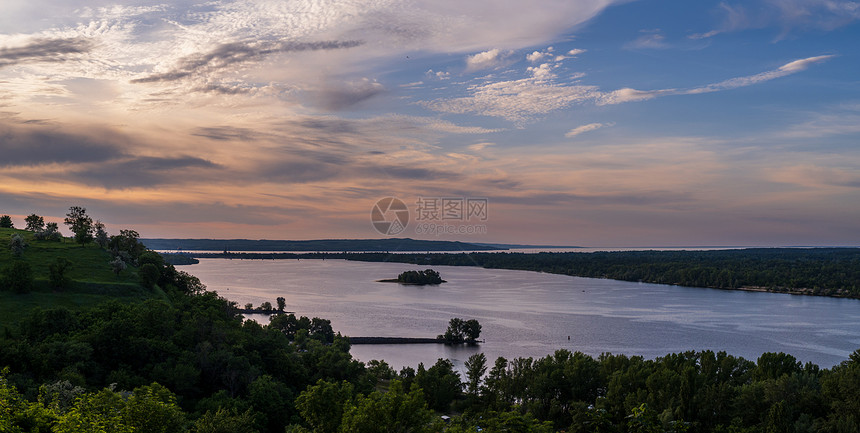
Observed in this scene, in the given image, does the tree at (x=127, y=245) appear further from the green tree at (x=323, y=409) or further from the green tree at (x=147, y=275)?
the green tree at (x=323, y=409)

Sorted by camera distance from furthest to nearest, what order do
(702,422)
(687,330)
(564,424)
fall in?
1. (687,330)
2. (564,424)
3. (702,422)

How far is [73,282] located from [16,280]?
5.09 metres

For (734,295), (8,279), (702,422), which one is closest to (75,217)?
(8,279)

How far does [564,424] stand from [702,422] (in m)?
10.6

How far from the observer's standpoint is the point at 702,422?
134 ft

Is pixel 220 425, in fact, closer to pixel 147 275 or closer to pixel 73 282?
pixel 73 282

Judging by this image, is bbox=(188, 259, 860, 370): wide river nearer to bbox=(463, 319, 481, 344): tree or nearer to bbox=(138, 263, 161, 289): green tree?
bbox=(463, 319, 481, 344): tree

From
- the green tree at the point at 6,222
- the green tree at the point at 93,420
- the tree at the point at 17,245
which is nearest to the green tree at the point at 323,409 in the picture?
the green tree at the point at 93,420

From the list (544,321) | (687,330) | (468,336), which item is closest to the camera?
(468,336)

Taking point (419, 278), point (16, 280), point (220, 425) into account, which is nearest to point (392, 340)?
point (16, 280)

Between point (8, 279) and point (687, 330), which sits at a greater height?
point (8, 279)

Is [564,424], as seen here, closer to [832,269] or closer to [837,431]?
[837,431]

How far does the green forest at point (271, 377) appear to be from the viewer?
32.3 m

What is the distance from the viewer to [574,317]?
111m
